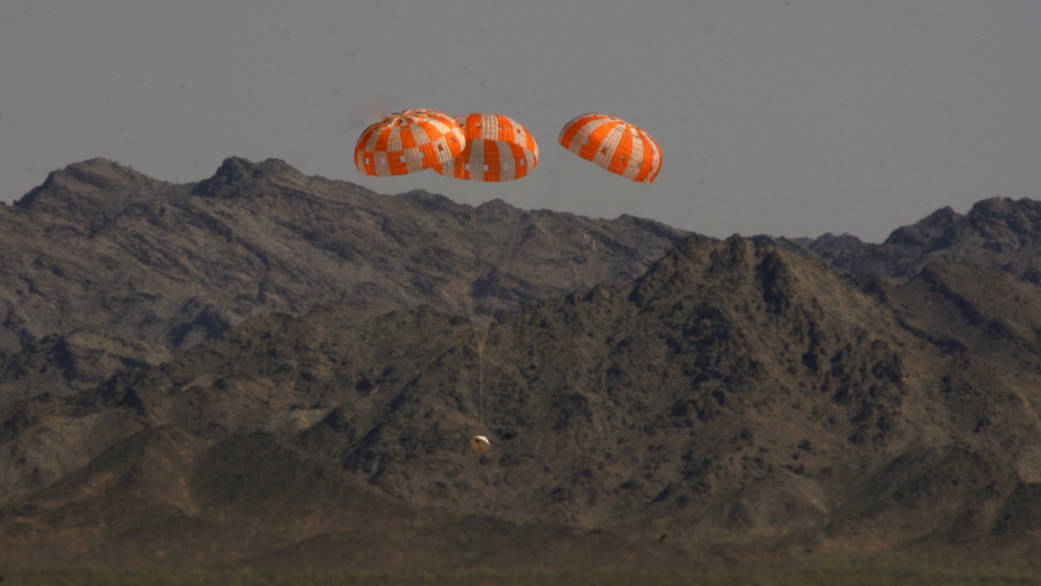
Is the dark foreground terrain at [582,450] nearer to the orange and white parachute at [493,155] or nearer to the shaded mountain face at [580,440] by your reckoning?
the shaded mountain face at [580,440]

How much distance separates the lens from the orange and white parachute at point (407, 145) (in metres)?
74.1

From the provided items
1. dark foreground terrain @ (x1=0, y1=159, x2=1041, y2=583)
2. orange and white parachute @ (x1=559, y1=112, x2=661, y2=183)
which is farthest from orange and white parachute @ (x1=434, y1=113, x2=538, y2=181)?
dark foreground terrain @ (x1=0, y1=159, x2=1041, y2=583)

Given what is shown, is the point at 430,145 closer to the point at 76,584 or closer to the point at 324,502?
the point at 76,584

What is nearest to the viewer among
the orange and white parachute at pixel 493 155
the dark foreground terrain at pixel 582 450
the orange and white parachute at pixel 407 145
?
the orange and white parachute at pixel 407 145

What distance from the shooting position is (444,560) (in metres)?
135

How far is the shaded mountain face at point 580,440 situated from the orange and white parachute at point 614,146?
185 ft

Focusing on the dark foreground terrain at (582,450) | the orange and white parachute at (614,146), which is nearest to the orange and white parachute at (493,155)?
the orange and white parachute at (614,146)

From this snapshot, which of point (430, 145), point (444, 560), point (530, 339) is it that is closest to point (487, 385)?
point (530, 339)

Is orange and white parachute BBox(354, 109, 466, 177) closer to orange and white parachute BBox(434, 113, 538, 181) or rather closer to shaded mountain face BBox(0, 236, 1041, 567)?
orange and white parachute BBox(434, 113, 538, 181)

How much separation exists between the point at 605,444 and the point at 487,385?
45.9ft

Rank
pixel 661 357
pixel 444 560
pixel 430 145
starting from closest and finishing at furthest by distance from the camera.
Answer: pixel 430 145 → pixel 444 560 → pixel 661 357

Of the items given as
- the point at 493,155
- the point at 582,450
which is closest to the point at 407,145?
the point at 493,155

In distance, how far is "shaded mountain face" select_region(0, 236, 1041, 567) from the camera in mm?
142250

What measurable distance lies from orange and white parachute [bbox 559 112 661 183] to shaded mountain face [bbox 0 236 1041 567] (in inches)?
2219
